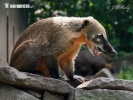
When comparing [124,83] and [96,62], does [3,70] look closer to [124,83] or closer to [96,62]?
[124,83]

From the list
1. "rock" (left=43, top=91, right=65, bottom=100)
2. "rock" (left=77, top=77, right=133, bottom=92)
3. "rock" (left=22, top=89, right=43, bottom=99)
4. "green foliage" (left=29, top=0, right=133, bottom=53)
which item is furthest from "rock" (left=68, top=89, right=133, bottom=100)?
"green foliage" (left=29, top=0, right=133, bottom=53)

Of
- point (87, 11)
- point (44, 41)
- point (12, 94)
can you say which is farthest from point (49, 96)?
point (87, 11)

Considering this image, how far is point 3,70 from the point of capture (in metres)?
5.04

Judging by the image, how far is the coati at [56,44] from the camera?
5836 mm

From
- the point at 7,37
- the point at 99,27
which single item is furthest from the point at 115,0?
the point at 99,27

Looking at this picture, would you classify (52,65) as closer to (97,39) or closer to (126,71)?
(97,39)

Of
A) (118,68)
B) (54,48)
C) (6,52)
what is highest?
(54,48)

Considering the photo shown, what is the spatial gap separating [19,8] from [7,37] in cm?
99

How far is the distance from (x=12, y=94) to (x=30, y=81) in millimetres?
250

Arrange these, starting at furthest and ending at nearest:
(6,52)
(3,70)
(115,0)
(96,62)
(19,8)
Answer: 1. (96,62)
2. (115,0)
3. (19,8)
4. (6,52)
5. (3,70)

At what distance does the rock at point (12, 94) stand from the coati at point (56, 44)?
76 cm

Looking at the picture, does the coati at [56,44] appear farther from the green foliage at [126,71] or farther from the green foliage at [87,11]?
the green foliage at [87,11]

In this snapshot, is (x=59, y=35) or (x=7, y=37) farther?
(x=7, y=37)

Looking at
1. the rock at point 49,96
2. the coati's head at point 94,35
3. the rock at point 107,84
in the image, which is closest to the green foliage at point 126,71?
the coati's head at point 94,35
